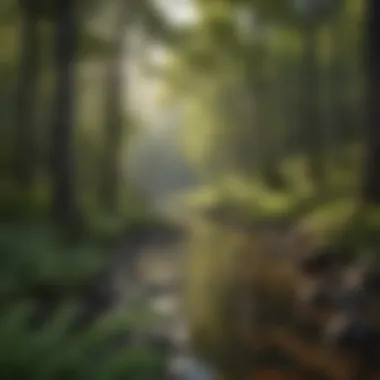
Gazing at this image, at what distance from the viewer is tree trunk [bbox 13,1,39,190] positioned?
152cm

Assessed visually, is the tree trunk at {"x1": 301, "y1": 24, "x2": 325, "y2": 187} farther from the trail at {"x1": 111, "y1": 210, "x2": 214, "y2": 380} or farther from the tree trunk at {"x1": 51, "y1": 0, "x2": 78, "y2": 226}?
the tree trunk at {"x1": 51, "y1": 0, "x2": 78, "y2": 226}

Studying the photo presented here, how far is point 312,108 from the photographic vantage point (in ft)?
5.04

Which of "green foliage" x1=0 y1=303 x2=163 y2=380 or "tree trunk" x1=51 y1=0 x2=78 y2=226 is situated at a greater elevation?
"tree trunk" x1=51 y1=0 x2=78 y2=226

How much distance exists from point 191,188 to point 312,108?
0.25m

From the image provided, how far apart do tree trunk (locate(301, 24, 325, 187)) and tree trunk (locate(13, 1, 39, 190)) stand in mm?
453

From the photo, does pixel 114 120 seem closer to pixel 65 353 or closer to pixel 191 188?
pixel 191 188

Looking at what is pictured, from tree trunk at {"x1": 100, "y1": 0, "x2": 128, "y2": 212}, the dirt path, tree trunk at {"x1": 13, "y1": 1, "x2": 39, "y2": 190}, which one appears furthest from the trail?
tree trunk at {"x1": 13, "y1": 1, "x2": 39, "y2": 190}

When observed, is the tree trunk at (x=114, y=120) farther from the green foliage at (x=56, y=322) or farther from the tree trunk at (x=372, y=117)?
the tree trunk at (x=372, y=117)

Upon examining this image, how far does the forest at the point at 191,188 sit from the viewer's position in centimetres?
148

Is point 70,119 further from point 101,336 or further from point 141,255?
point 101,336

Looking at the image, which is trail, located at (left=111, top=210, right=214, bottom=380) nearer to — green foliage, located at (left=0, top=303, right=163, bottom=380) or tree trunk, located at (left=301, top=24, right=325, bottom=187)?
green foliage, located at (left=0, top=303, right=163, bottom=380)

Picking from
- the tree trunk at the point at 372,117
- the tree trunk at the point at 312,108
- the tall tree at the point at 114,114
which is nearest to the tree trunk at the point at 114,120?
the tall tree at the point at 114,114

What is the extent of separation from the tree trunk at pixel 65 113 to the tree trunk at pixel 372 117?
0.49 metres

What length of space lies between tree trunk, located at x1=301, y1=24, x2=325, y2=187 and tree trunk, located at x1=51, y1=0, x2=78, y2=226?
0.39m
